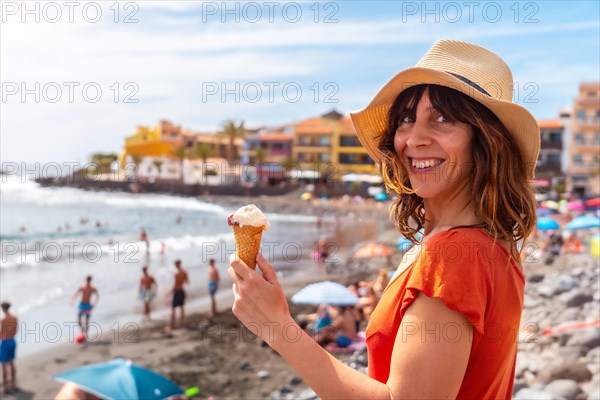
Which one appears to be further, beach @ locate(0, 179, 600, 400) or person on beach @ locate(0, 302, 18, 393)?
person on beach @ locate(0, 302, 18, 393)

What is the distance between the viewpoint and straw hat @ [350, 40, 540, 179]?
1.65m

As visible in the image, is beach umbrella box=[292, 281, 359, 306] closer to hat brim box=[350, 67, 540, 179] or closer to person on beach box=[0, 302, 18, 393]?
person on beach box=[0, 302, 18, 393]

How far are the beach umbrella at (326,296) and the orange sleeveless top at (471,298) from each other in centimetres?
965

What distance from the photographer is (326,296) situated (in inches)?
449

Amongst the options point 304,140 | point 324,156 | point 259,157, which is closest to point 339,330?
point 324,156

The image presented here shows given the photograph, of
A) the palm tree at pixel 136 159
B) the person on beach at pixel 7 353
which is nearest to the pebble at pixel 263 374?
the person on beach at pixel 7 353

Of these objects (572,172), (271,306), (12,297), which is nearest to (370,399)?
(271,306)

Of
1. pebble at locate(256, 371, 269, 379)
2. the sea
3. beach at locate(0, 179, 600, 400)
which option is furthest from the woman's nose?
the sea

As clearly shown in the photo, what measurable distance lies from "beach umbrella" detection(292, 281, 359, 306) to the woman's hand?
9674 mm

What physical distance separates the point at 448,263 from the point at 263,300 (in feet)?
1.53

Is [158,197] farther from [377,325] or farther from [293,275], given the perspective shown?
[377,325]

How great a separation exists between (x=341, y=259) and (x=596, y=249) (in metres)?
11.4

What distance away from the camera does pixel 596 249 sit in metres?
15.5

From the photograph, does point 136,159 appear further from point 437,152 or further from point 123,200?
point 437,152
